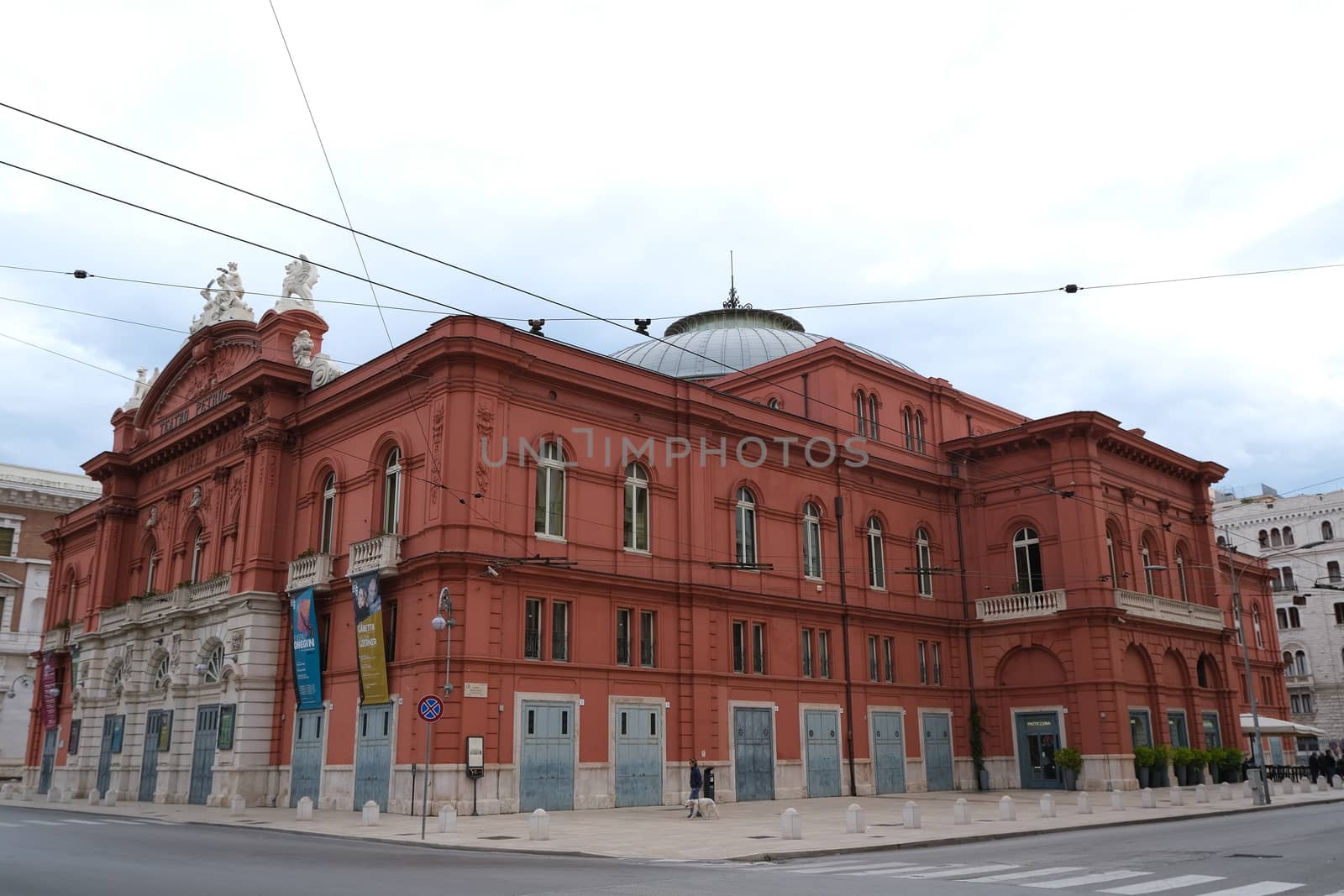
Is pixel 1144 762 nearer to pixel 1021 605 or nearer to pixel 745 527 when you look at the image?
pixel 1021 605

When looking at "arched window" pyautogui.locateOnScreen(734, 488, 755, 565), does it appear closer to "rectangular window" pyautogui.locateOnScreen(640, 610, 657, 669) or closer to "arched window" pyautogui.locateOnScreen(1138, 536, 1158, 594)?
"rectangular window" pyautogui.locateOnScreen(640, 610, 657, 669)

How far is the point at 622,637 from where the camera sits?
32.5 metres

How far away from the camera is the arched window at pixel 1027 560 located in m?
42.9

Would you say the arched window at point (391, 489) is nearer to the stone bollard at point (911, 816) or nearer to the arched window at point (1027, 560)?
the stone bollard at point (911, 816)

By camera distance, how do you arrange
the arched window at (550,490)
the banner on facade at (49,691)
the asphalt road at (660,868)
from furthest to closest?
the banner on facade at (49,691) < the arched window at (550,490) < the asphalt road at (660,868)

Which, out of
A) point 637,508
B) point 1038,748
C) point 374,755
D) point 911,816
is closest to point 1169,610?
point 1038,748

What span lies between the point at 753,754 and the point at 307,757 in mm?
13899

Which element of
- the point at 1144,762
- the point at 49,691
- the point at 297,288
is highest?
the point at 297,288

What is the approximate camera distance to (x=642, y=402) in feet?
113

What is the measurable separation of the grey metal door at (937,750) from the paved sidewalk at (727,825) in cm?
404

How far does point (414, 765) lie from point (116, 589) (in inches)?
967

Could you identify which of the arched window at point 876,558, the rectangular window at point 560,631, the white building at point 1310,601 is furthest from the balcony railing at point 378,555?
the white building at point 1310,601

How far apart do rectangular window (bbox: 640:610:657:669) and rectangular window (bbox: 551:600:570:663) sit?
2908mm

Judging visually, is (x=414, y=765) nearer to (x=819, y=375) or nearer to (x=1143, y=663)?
(x=819, y=375)
